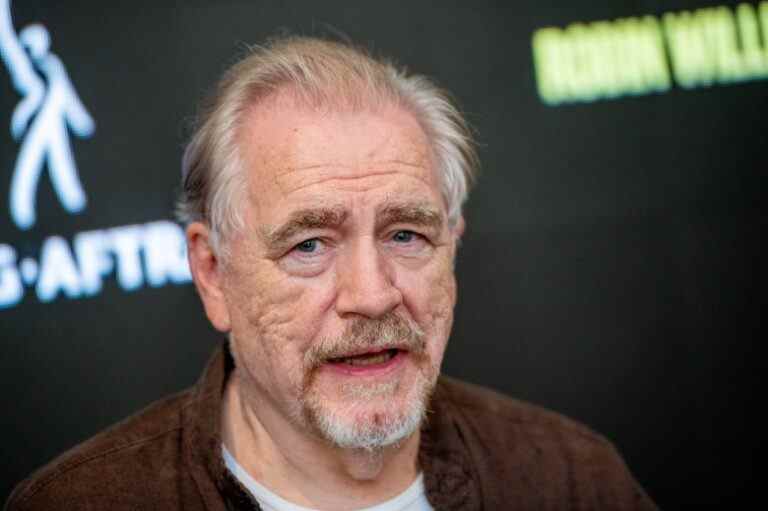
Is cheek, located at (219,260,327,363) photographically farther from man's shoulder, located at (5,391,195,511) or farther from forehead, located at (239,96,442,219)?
man's shoulder, located at (5,391,195,511)

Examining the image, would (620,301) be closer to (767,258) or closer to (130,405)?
(767,258)

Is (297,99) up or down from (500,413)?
up

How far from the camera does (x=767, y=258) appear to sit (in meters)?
2.88

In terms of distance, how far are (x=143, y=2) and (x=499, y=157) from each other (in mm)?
1103

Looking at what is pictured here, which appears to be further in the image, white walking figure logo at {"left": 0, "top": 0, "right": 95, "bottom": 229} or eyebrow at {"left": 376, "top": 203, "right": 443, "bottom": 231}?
white walking figure logo at {"left": 0, "top": 0, "right": 95, "bottom": 229}

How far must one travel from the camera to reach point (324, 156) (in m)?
1.94

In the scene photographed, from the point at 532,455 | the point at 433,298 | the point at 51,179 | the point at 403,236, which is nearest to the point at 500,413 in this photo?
the point at 532,455

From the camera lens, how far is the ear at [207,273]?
212cm

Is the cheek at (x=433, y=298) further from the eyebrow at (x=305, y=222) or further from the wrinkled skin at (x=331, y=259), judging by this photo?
the eyebrow at (x=305, y=222)

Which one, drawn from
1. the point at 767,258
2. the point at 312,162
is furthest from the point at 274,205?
the point at 767,258

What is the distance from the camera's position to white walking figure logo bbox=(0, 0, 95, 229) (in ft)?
8.20

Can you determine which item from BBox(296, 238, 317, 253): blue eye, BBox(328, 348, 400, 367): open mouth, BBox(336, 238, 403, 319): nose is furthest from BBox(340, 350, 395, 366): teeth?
BBox(296, 238, 317, 253): blue eye

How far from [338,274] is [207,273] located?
389 mm

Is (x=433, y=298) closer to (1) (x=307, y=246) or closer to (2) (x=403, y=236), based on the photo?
(2) (x=403, y=236)
